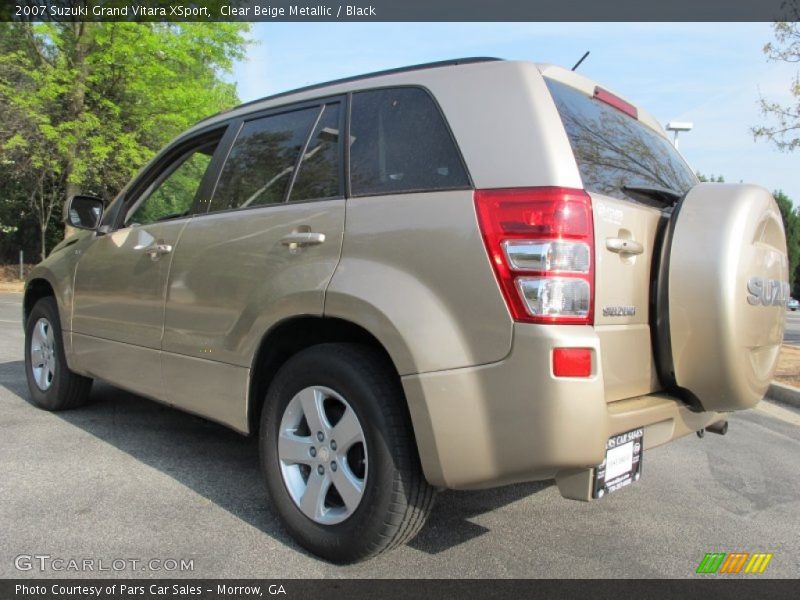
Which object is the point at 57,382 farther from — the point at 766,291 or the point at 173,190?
the point at 766,291

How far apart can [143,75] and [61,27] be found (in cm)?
335

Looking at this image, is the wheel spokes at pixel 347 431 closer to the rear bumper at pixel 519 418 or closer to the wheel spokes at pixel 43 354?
the rear bumper at pixel 519 418

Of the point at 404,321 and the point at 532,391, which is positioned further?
the point at 404,321

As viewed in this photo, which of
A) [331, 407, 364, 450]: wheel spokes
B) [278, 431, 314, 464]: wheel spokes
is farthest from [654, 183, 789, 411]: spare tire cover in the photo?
[278, 431, 314, 464]: wheel spokes

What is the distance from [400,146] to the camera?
264 cm

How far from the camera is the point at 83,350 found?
4281 mm

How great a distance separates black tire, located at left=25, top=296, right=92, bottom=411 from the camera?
15.2ft

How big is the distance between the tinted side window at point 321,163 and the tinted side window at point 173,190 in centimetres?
98

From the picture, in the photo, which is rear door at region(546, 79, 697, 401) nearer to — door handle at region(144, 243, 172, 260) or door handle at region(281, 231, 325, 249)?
door handle at region(281, 231, 325, 249)

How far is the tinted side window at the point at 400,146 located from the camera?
2.46 metres

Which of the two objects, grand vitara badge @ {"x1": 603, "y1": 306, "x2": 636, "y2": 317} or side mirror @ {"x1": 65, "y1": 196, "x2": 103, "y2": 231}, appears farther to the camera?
side mirror @ {"x1": 65, "y1": 196, "x2": 103, "y2": 231}

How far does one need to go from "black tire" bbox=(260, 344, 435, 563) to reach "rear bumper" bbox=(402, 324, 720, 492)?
113 mm

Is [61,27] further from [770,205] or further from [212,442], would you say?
[770,205]

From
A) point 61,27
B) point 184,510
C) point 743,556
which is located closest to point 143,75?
point 61,27
